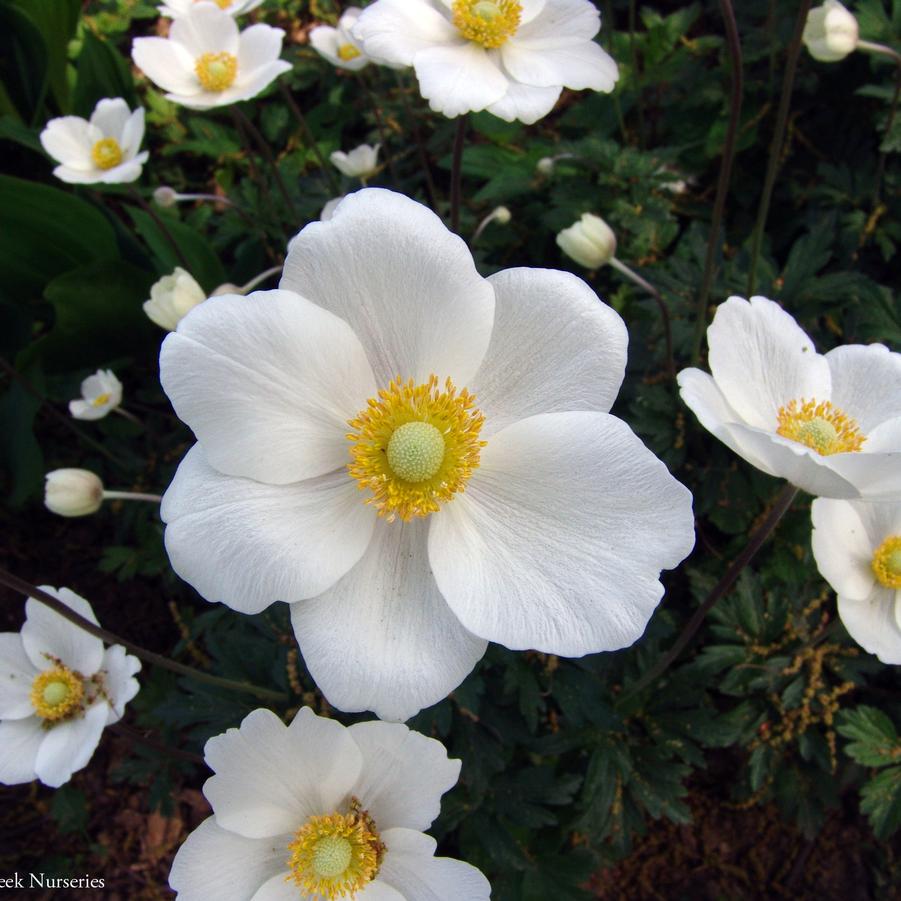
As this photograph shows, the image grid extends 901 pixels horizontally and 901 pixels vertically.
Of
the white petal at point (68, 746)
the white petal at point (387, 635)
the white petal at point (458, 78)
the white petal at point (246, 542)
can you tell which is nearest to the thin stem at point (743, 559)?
the white petal at point (387, 635)

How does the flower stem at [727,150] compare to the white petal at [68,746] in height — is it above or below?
above

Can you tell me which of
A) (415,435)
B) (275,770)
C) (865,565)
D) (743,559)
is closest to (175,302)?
(415,435)

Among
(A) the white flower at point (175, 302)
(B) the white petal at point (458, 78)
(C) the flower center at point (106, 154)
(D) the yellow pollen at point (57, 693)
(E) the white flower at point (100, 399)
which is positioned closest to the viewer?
(B) the white petal at point (458, 78)

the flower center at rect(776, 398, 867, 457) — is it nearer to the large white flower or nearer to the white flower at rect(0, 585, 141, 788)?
the large white flower

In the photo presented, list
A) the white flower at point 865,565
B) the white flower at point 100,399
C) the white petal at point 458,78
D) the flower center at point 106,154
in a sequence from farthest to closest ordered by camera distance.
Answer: the flower center at point 106,154
the white flower at point 100,399
the white petal at point 458,78
the white flower at point 865,565

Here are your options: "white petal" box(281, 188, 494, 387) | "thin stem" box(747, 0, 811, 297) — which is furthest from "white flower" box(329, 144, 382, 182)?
"white petal" box(281, 188, 494, 387)

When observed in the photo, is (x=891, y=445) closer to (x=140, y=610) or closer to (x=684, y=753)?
(x=684, y=753)

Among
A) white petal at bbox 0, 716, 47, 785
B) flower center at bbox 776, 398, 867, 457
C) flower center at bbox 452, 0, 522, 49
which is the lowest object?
white petal at bbox 0, 716, 47, 785

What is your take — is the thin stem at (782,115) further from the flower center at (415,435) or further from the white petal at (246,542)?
the white petal at (246,542)
